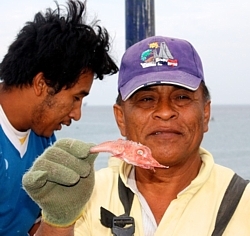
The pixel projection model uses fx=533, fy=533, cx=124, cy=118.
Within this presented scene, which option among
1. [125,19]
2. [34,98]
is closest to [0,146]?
[34,98]

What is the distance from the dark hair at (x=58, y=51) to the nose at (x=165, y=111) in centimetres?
184

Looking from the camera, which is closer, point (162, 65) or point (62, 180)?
point (62, 180)

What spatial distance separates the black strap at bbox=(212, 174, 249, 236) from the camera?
9.42 feet

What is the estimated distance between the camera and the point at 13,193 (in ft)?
15.4

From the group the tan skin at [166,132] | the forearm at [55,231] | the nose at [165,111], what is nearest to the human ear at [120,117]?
the tan skin at [166,132]

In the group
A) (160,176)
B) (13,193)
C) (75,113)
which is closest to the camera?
(160,176)

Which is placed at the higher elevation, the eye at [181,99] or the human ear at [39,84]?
the eye at [181,99]

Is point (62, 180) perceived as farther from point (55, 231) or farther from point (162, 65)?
point (162, 65)

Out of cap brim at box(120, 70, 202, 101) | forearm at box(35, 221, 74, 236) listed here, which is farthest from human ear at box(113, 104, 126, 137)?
forearm at box(35, 221, 74, 236)

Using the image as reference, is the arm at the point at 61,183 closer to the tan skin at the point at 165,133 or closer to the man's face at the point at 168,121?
the tan skin at the point at 165,133

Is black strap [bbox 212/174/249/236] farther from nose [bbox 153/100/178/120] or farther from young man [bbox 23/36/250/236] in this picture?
nose [bbox 153/100/178/120]

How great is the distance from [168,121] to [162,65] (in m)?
0.37

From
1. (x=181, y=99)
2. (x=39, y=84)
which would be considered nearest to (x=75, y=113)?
(x=39, y=84)

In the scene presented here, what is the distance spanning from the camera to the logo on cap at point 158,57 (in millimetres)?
3184
